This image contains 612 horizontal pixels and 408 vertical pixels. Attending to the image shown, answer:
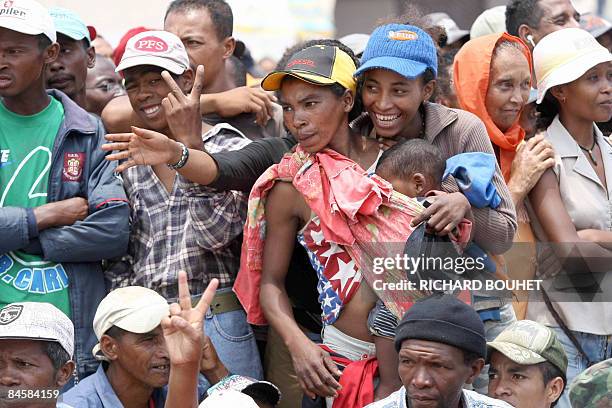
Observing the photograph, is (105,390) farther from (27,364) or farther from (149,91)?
(149,91)

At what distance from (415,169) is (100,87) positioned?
8.76 ft

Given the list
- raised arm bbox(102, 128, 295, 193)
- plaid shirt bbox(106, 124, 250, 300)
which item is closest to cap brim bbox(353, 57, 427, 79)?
raised arm bbox(102, 128, 295, 193)

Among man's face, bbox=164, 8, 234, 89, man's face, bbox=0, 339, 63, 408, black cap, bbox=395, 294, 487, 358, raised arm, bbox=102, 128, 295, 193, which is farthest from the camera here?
man's face, bbox=164, 8, 234, 89

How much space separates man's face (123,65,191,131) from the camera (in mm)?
5023

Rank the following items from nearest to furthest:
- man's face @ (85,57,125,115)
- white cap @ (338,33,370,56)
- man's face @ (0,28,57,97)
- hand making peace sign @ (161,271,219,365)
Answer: hand making peace sign @ (161,271,219,365)
man's face @ (0,28,57,97)
white cap @ (338,33,370,56)
man's face @ (85,57,125,115)

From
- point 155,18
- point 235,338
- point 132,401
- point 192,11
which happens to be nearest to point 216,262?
point 235,338

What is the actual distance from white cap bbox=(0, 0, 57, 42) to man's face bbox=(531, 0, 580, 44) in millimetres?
2786

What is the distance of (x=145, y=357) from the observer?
4.60 metres

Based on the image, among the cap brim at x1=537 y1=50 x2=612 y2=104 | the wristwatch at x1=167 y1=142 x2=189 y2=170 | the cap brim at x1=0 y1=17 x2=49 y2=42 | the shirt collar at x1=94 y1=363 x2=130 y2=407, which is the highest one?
the cap brim at x1=0 y1=17 x2=49 y2=42

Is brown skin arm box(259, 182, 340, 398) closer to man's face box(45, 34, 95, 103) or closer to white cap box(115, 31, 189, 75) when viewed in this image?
white cap box(115, 31, 189, 75)

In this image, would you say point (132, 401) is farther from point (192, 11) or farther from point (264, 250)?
point (192, 11)

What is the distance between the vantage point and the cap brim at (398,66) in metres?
4.47

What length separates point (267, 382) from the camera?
15.0ft

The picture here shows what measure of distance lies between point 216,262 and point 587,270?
5.18ft
